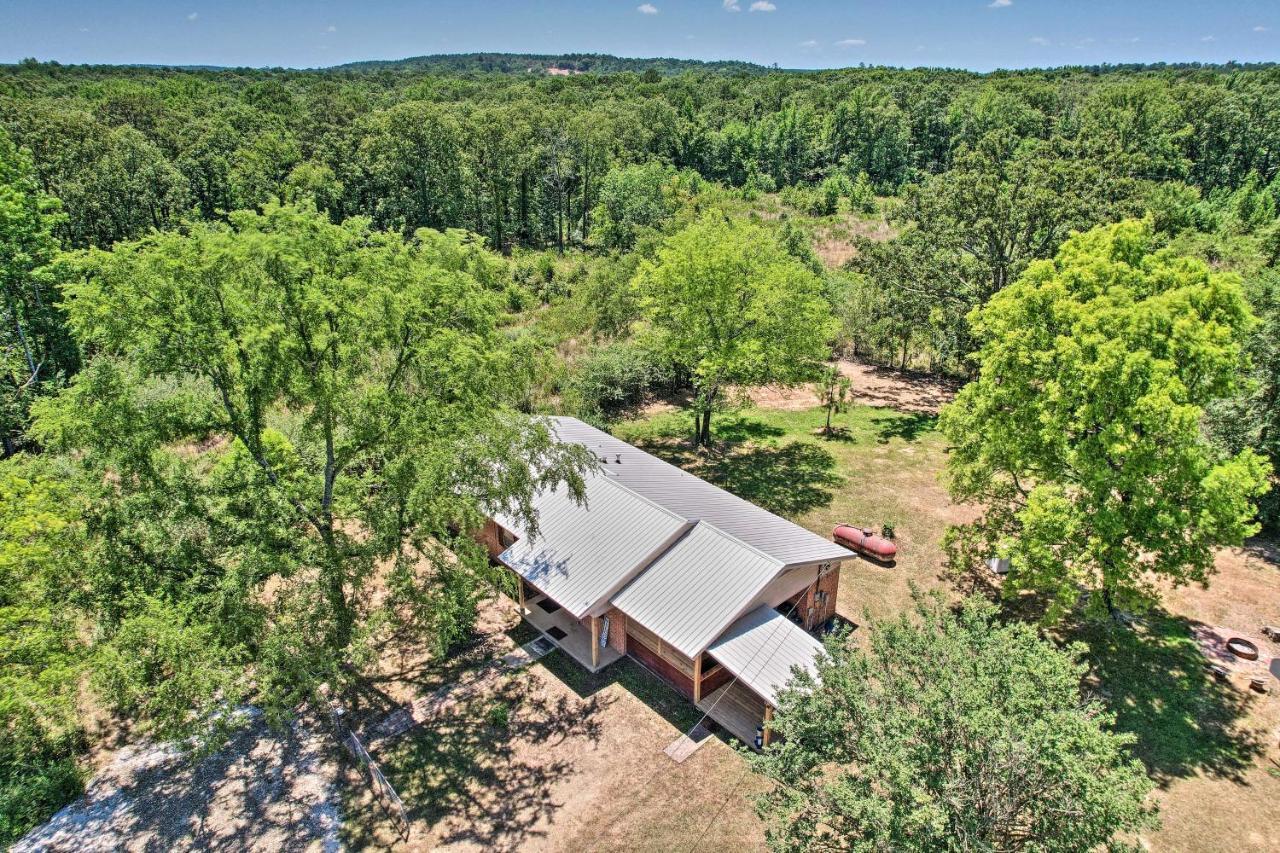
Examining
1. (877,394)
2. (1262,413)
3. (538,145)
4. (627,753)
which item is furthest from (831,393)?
(538,145)

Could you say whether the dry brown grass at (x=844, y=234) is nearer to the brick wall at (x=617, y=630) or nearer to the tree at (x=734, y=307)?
the tree at (x=734, y=307)

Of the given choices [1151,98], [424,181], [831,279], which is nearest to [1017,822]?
[831,279]

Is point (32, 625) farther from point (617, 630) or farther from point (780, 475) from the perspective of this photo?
point (780, 475)

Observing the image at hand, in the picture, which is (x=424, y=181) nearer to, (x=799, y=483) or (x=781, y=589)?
(x=799, y=483)

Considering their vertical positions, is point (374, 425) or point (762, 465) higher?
point (374, 425)

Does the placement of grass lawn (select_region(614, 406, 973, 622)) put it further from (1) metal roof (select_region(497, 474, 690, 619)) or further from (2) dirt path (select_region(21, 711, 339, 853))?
(2) dirt path (select_region(21, 711, 339, 853))
